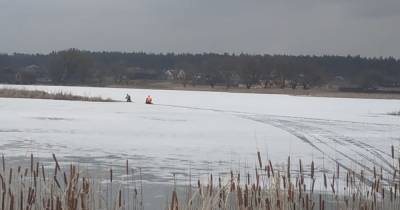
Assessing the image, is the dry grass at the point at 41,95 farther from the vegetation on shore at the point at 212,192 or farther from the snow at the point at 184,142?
the vegetation on shore at the point at 212,192

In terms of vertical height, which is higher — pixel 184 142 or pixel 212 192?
pixel 212 192

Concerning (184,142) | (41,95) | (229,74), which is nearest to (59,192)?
(184,142)

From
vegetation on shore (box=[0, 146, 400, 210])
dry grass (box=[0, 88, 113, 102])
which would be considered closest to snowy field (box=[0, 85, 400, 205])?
vegetation on shore (box=[0, 146, 400, 210])

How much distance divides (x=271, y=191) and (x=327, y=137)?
10212 mm

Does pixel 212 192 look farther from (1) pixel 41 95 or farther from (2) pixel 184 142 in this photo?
(1) pixel 41 95

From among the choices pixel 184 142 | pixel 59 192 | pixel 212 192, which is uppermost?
pixel 212 192

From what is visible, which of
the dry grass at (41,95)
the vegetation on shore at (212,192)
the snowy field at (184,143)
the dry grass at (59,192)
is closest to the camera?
the dry grass at (59,192)

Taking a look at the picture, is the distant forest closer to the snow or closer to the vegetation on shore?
the snow

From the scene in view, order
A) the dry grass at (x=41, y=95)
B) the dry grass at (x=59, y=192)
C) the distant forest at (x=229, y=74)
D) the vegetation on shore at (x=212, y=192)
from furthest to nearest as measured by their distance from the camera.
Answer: the distant forest at (x=229, y=74) < the dry grass at (x=41, y=95) < the vegetation on shore at (x=212, y=192) < the dry grass at (x=59, y=192)

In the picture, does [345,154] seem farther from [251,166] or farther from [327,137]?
[327,137]

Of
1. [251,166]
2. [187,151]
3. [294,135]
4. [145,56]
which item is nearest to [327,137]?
[294,135]

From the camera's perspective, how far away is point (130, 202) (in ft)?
20.0

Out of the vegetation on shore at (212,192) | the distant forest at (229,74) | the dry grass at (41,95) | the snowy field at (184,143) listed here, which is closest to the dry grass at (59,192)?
the vegetation on shore at (212,192)

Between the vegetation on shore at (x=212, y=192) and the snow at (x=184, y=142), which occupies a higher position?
the vegetation on shore at (x=212, y=192)
